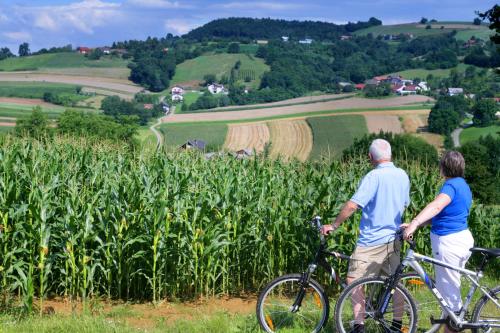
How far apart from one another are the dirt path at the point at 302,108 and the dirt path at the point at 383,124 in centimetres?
1085

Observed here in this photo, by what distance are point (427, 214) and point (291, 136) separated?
78944 mm

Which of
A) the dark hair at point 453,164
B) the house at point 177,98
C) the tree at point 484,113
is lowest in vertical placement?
the dark hair at point 453,164

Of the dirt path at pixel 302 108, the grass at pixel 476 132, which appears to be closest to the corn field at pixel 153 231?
the grass at pixel 476 132

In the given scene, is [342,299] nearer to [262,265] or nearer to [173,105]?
[262,265]

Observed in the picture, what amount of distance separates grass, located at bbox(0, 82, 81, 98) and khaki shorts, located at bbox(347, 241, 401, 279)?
104843 millimetres

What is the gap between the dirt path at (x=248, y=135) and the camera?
77.3 meters

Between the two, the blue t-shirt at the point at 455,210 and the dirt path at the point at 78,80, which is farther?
the dirt path at the point at 78,80

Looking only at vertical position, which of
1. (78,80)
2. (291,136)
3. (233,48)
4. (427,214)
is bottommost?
(291,136)

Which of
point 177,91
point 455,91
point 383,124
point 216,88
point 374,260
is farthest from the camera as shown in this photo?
point 216,88

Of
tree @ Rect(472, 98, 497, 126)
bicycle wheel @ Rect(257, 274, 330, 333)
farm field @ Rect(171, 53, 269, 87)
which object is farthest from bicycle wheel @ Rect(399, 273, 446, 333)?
farm field @ Rect(171, 53, 269, 87)

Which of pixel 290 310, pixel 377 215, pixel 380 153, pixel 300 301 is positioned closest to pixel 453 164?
pixel 380 153

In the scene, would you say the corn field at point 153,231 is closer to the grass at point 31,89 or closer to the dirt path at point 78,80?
the grass at point 31,89

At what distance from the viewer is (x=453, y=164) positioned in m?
6.67

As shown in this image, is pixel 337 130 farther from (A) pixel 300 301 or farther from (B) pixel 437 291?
(B) pixel 437 291
